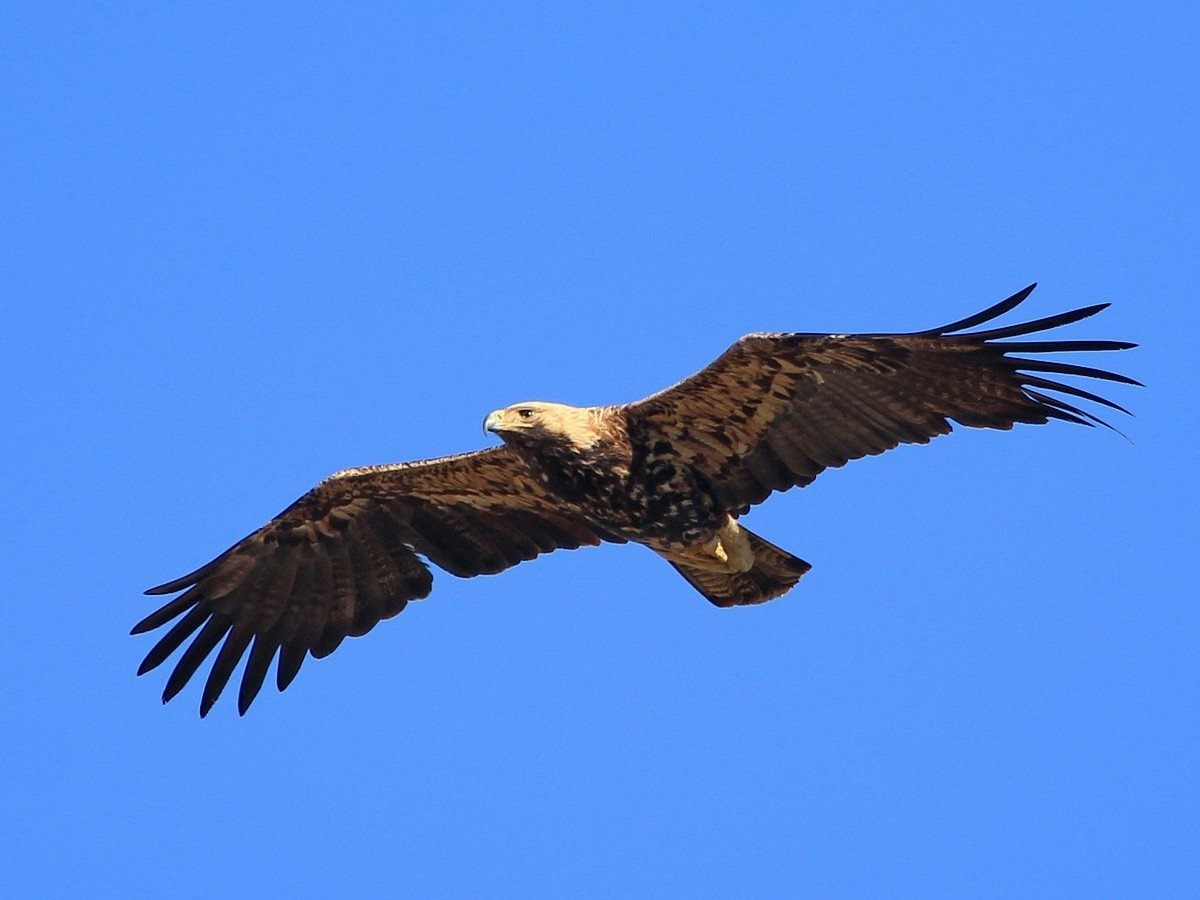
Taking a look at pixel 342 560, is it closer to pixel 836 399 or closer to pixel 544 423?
pixel 544 423

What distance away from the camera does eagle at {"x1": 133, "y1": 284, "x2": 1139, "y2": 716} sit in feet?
44.9

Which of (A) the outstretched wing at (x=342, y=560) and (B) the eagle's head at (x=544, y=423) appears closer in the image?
(B) the eagle's head at (x=544, y=423)

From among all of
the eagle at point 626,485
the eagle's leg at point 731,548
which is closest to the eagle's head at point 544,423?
the eagle at point 626,485

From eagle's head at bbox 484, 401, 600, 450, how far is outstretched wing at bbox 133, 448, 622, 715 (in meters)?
1.50

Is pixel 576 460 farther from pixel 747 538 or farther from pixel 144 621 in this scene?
pixel 144 621

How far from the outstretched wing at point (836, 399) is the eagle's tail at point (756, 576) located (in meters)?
0.77

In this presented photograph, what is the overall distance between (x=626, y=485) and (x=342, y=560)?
3.03m

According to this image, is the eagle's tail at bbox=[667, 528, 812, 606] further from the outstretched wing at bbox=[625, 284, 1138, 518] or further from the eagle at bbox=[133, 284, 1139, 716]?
the outstretched wing at bbox=[625, 284, 1138, 518]

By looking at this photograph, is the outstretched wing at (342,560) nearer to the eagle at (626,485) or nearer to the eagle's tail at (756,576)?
the eagle at (626,485)

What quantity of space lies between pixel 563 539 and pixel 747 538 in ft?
5.44

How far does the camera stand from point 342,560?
627 inches

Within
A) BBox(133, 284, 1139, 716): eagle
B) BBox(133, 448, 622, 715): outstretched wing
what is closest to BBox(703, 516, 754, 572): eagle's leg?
BBox(133, 284, 1139, 716): eagle

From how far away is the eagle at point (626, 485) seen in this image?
1369cm

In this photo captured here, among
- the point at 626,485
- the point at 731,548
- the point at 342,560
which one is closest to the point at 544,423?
the point at 626,485
